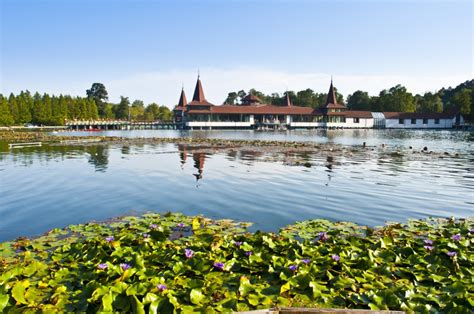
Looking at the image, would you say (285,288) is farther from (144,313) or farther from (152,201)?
(152,201)

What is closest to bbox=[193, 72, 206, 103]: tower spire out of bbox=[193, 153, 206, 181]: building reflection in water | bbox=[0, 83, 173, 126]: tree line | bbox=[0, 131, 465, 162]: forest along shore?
bbox=[0, 83, 173, 126]: tree line

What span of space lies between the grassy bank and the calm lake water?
1.91m

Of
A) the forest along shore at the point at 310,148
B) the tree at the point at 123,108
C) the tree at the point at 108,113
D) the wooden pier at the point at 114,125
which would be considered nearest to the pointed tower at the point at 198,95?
the wooden pier at the point at 114,125

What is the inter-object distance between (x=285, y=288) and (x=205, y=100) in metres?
69.5

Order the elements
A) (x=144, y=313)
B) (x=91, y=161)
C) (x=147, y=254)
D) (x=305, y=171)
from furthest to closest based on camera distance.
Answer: (x=91, y=161) → (x=305, y=171) → (x=147, y=254) → (x=144, y=313)

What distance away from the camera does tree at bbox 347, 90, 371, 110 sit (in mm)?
91438

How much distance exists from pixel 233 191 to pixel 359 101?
90.8 m

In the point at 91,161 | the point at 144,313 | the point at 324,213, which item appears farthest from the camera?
the point at 91,161

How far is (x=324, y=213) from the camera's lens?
819cm

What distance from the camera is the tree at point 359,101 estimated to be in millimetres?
91438

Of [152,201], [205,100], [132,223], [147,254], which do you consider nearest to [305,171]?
[152,201]

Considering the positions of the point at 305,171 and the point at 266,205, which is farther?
the point at 305,171

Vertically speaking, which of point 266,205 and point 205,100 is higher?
point 205,100

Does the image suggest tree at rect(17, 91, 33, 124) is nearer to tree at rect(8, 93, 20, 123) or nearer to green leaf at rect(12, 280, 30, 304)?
tree at rect(8, 93, 20, 123)
